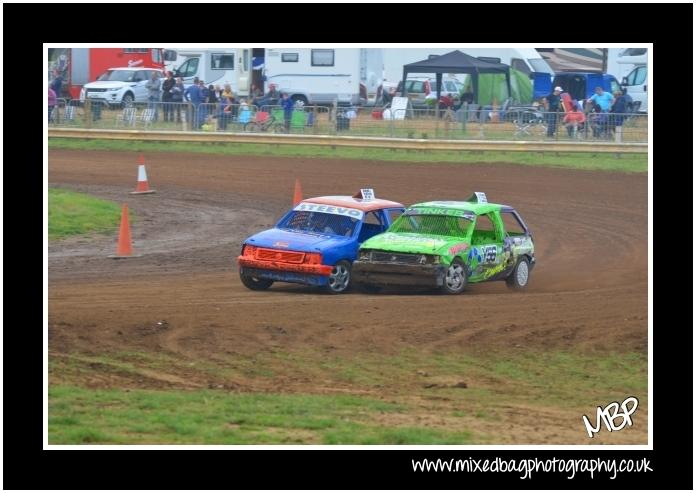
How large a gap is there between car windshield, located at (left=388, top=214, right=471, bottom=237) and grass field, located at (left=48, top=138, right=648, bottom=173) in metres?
16.0

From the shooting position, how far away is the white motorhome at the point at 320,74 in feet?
155

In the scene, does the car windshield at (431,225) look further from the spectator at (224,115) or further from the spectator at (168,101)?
the spectator at (168,101)

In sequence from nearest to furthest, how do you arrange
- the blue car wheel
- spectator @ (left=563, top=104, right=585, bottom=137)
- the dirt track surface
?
the dirt track surface
the blue car wheel
spectator @ (left=563, top=104, right=585, bottom=137)

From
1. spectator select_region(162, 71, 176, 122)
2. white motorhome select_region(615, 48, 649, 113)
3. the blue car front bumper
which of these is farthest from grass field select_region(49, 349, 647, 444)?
white motorhome select_region(615, 48, 649, 113)

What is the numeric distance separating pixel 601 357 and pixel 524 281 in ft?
14.4

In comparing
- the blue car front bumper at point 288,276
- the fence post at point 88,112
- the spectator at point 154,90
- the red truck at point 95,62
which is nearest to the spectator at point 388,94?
the spectator at point 154,90

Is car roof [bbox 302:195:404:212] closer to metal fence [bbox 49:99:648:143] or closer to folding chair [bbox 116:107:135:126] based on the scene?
metal fence [bbox 49:99:648:143]

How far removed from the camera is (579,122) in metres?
34.7

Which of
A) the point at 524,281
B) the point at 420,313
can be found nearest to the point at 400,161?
the point at 524,281

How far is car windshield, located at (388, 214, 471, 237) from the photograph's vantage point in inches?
667

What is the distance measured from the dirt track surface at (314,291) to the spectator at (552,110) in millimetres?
3477

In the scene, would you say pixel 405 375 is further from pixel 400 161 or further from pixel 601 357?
pixel 400 161

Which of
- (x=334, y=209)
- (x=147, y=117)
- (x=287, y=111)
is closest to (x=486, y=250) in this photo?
(x=334, y=209)

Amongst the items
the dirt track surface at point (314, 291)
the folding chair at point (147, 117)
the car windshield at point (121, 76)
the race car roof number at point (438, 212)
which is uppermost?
the car windshield at point (121, 76)
